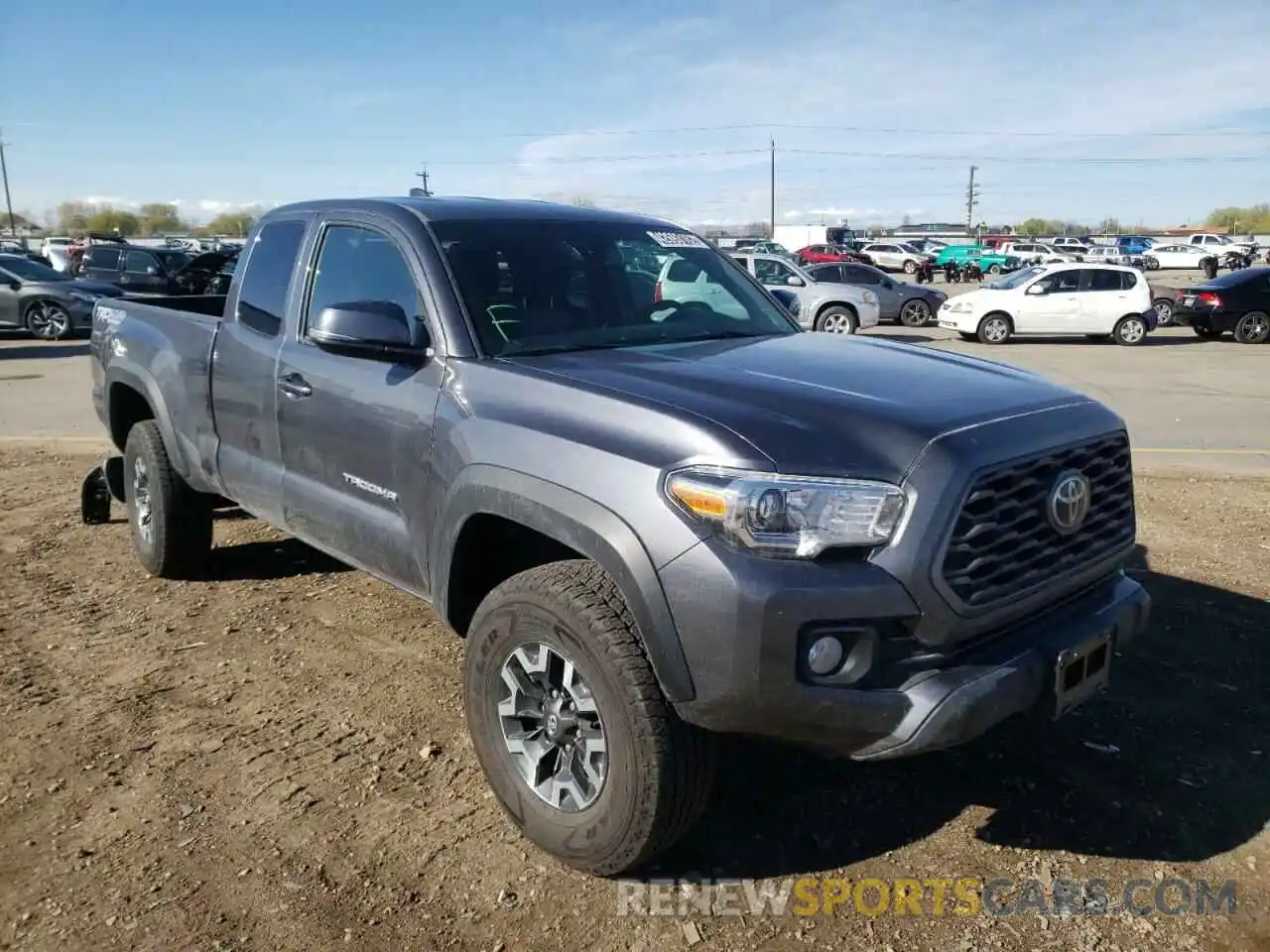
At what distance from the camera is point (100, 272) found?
71.5ft

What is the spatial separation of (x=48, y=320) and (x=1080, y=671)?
66.2ft

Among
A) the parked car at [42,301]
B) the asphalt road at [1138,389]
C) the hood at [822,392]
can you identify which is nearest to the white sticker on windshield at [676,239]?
the hood at [822,392]

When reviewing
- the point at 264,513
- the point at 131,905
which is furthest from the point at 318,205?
the point at 131,905

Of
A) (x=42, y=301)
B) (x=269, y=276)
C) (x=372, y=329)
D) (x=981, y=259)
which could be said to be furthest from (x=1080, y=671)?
(x=981, y=259)

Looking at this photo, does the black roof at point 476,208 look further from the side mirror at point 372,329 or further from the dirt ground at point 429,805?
the dirt ground at point 429,805

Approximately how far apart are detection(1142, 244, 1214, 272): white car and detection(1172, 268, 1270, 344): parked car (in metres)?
39.5

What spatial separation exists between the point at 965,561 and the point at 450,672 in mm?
2532

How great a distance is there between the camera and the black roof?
3861mm

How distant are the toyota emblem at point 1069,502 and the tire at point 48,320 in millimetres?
19830

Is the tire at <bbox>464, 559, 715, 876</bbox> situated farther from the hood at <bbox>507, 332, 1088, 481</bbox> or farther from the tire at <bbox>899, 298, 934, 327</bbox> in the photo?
the tire at <bbox>899, 298, 934, 327</bbox>

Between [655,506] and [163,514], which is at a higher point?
[655,506]

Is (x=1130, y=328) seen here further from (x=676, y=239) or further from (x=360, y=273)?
(x=360, y=273)

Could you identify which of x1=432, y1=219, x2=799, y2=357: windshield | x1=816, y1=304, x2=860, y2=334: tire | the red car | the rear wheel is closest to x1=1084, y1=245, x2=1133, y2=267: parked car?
the red car

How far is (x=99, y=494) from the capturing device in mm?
6500
